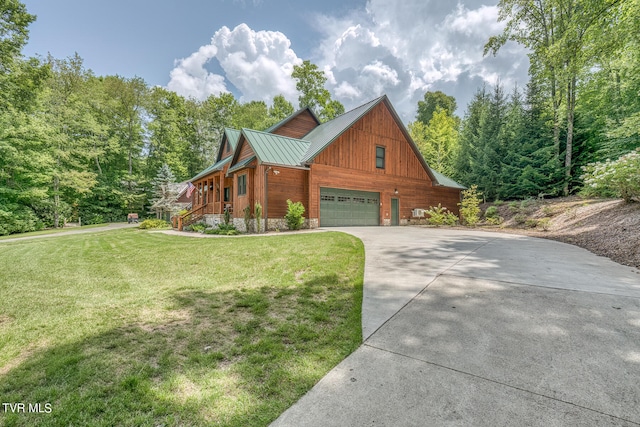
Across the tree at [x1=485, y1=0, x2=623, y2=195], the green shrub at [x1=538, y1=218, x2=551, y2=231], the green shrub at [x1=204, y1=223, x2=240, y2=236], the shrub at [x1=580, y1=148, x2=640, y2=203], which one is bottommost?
the green shrub at [x1=204, y1=223, x2=240, y2=236]

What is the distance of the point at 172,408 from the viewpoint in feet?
5.89

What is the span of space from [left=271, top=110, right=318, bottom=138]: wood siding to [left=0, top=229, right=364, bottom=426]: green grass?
1588 cm

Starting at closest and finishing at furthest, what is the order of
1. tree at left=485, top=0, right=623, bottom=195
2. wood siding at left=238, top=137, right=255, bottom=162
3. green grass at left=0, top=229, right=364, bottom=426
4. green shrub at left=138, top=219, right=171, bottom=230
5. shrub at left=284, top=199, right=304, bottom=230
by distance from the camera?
green grass at left=0, top=229, right=364, bottom=426, shrub at left=284, top=199, right=304, bottom=230, wood siding at left=238, top=137, right=255, bottom=162, tree at left=485, top=0, right=623, bottom=195, green shrub at left=138, top=219, right=171, bottom=230

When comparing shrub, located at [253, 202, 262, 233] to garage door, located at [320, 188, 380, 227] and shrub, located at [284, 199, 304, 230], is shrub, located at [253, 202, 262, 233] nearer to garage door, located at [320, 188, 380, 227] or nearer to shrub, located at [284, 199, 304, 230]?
shrub, located at [284, 199, 304, 230]

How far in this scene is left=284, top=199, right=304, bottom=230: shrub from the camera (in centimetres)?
→ 1321

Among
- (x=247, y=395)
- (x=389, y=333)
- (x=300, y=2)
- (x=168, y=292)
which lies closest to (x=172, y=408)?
(x=247, y=395)

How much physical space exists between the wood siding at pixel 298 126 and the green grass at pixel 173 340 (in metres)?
15.9

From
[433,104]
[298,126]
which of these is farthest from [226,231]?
[433,104]

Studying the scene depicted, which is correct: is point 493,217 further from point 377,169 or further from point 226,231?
point 226,231

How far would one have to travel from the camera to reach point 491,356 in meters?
2.33

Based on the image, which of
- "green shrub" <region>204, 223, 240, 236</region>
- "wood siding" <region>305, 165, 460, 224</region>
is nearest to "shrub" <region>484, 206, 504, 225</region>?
"wood siding" <region>305, 165, 460, 224</region>

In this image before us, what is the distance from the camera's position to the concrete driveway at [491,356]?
1.73 metres

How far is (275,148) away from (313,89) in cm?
1915

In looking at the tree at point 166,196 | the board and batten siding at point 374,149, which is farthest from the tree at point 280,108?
the board and batten siding at point 374,149
